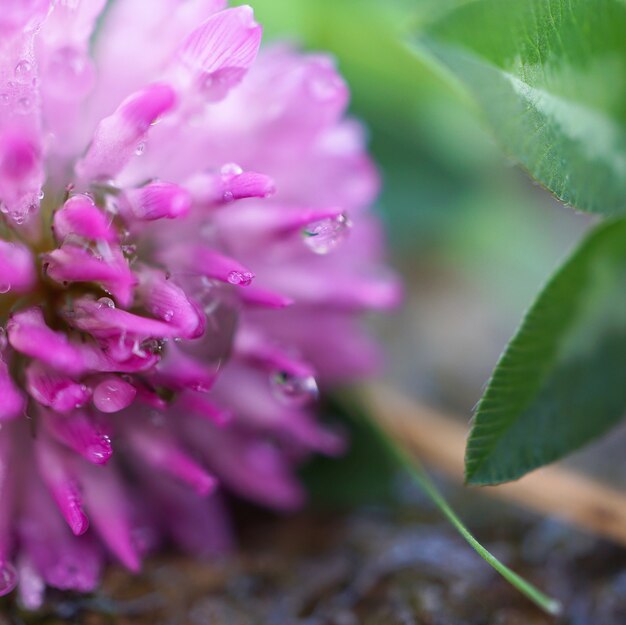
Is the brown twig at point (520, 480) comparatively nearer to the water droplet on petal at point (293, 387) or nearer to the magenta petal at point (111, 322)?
the water droplet on petal at point (293, 387)

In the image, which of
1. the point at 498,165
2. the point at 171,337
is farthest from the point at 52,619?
the point at 498,165

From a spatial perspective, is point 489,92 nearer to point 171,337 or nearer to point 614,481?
point 171,337

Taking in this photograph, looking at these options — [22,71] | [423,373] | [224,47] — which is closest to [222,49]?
[224,47]

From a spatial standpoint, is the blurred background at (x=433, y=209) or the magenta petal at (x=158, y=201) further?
the blurred background at (x=433, y=209)

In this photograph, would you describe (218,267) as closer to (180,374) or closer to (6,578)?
(180,374)

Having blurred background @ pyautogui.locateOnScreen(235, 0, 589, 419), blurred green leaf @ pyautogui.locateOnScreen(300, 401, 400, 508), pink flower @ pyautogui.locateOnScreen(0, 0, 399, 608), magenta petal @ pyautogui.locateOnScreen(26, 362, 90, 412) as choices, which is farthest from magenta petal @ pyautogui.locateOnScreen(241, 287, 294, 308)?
A: blurred background @ pyautogui.locateOnScreen(235, 0, 589, 419)

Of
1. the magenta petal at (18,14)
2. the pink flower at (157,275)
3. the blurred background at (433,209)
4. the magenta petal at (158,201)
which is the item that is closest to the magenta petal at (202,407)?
the pink flower at (157,275)

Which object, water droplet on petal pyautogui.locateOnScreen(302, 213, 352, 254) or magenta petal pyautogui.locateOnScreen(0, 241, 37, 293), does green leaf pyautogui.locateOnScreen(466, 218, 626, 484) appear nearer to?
water droplet on petal pyautogui.locateOnScreen(302, 213, 352, 254)
